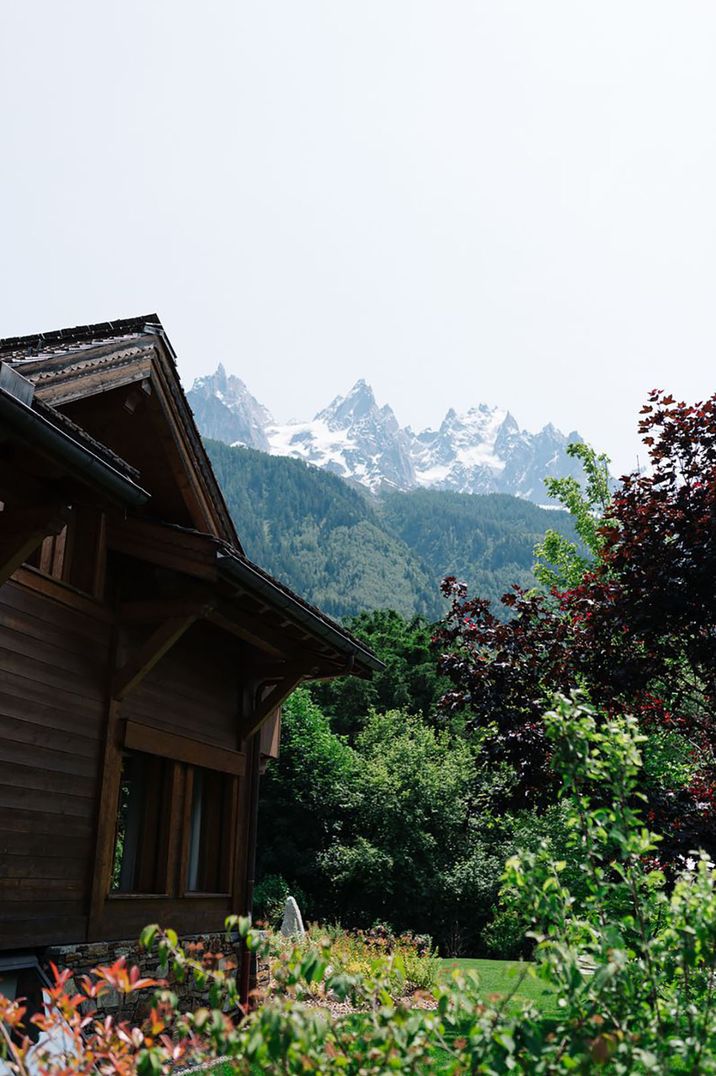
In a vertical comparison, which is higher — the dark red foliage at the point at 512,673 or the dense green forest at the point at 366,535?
the dense green forest at the point at 366,535

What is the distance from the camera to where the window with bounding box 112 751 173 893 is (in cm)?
917

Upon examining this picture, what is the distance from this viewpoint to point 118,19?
1029 cm

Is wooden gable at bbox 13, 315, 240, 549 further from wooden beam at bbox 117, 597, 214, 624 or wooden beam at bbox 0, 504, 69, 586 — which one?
wooden beam at bbox 0, 504, 69, 586

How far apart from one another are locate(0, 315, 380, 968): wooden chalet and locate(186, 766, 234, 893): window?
0.02 metres

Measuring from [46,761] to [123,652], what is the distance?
4.51 ft

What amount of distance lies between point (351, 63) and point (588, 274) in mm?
4783

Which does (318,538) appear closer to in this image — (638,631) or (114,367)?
(114,367)

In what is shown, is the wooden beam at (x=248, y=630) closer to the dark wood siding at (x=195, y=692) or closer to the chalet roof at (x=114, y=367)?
the dark wood siding at (x=195, y=692)

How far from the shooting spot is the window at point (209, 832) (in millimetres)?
10422

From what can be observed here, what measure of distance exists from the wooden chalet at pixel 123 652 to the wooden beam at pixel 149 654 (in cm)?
2

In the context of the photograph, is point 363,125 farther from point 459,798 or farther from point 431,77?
point 459,798

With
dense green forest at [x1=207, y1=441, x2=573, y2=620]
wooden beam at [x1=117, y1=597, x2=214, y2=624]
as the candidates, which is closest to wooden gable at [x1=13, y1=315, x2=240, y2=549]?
wooden beam at [x1=117, y1=597, x2=214, y2=624]

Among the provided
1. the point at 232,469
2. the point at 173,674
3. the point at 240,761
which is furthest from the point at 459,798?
the point at 232,469

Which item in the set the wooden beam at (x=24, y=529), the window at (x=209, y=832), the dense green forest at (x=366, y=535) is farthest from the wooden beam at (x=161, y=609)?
the dense green forest at (x=366, y=535)
